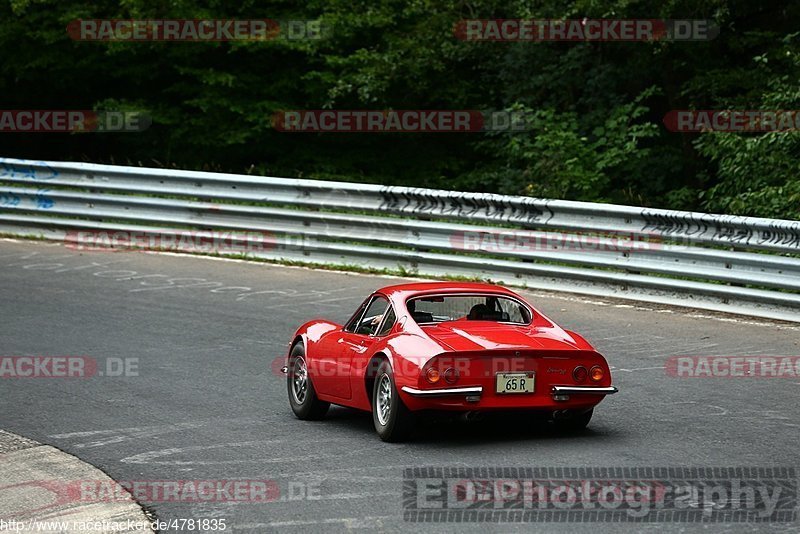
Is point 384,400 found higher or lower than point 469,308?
lower

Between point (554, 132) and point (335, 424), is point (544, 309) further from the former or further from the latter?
point (554, 132)

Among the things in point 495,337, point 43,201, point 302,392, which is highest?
point 43,201

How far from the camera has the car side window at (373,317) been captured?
382 inches

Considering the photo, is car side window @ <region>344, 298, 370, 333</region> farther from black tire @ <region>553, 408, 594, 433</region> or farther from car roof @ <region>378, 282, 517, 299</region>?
black tire @ <region>553, 408, 594, 433</region>

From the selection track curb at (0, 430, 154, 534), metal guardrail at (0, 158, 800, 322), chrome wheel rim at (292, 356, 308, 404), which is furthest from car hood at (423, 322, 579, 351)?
metal guardrail at (0, 158, 800, 322)

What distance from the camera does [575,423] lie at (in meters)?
9.16

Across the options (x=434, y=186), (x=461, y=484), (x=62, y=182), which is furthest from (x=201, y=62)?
(x=461, y=484)

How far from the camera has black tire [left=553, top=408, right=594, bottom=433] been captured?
906 centimetres

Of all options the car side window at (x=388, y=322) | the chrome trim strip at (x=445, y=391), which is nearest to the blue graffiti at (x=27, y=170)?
the car side window at (x=388, y=322)

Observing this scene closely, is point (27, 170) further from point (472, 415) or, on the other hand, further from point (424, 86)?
point (472, 415)

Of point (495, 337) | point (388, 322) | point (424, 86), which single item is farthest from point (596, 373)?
point (424, 86)

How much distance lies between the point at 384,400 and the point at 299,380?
1.48 m

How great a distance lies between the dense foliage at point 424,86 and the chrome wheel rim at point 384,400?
38.4 ft

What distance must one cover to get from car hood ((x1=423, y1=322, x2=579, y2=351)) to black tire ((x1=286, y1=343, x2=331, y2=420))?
132cm
